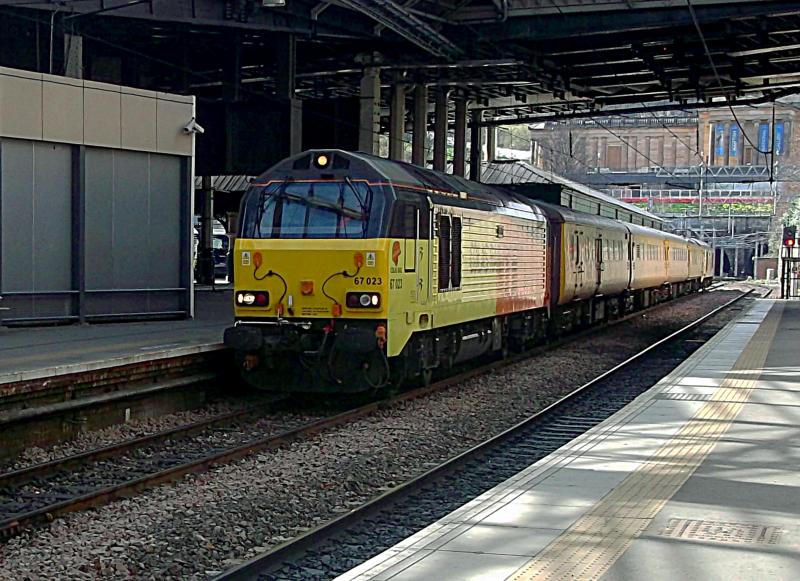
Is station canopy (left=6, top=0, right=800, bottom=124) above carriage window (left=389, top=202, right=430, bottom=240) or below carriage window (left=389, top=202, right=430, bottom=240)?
above

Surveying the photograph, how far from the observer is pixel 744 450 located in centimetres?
1077

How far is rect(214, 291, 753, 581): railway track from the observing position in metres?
8.02

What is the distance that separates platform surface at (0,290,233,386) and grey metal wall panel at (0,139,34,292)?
822 millimetres

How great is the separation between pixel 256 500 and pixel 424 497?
1535 millimetres

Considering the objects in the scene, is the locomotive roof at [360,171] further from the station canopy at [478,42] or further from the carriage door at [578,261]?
the carriage door at [578,261]

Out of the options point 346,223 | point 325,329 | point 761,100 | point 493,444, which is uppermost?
point 761,100

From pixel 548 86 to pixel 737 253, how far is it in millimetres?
59284

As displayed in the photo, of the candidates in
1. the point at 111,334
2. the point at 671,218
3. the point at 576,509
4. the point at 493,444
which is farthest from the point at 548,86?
the point at 671,218

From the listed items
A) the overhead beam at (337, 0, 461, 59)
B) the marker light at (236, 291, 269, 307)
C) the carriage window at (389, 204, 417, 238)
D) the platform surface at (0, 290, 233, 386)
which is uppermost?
the overhead beam at (337, 0, 461, 59)

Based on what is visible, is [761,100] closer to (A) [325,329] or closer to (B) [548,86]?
(B) [548,86]

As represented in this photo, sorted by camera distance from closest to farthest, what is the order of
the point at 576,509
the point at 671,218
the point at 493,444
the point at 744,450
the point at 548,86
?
the point at 576,509
the point at 744,450
the point at 493,444
the point at 548,86
the point at 671,218

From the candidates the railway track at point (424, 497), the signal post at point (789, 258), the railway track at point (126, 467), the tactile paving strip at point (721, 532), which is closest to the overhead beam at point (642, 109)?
the signal post at point (789, 258)

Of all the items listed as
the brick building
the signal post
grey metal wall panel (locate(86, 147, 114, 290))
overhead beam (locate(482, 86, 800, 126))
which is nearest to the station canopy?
overhead beam (locate(482, 86, 800, 126))

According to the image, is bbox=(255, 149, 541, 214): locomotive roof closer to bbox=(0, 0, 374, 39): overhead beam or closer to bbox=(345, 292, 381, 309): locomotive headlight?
bbox=(345, 292, 381, 309): locomotive headlight
